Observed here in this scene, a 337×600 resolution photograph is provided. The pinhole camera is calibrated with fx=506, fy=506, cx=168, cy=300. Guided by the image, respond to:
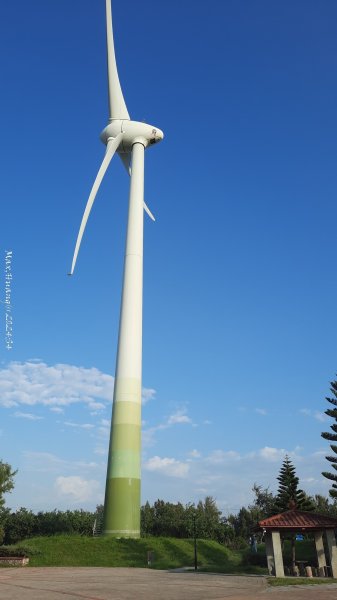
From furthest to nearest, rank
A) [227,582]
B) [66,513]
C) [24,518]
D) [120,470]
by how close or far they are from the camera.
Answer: [66,513]
[24,518]
[120,470]
[227,582]

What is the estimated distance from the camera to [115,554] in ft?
145

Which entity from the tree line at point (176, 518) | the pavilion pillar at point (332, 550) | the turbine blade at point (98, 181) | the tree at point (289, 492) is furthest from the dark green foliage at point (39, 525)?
the pavilion pillar at point (332, 550)

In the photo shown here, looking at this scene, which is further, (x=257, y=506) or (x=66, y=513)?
(x=257, y=506)

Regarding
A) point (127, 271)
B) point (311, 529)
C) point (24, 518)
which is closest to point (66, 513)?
point (24, 518)

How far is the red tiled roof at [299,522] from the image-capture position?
35719 millimetres

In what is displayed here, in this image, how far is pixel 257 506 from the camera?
127 meters

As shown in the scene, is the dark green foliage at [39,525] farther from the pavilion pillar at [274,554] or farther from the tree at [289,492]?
the pavilion pillar at [274,554]

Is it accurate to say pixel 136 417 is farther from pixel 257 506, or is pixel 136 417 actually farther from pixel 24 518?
pixel 257 506

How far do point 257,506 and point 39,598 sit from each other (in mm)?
117018

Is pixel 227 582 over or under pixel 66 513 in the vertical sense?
under

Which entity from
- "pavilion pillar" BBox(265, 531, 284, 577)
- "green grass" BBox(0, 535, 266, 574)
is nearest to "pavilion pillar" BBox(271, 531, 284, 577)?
"pavilion pillar" BBox(265, 531, 284, 577)

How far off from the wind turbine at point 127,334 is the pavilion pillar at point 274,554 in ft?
47.5

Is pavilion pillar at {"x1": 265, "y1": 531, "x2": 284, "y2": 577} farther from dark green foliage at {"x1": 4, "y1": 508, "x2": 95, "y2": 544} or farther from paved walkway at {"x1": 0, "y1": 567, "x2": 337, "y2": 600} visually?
dark green foliage at {"x1": 4, "y1": 508, "x2": 95, "y2": 544}

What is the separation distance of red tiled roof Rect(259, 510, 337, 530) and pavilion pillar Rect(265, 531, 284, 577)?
67 centimetres
